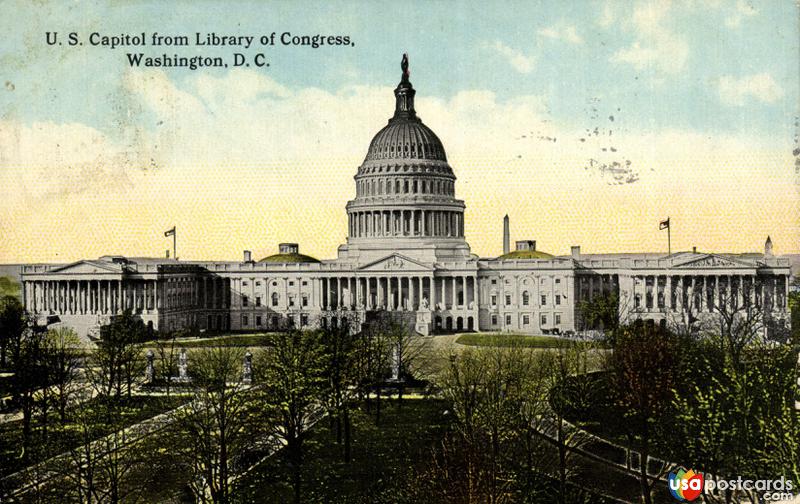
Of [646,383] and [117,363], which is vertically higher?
[646,383]

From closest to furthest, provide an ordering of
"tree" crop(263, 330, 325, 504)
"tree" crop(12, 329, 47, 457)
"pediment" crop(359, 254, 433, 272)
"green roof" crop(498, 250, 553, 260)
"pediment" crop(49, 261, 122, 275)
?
"tree" crop(263, 330, 325, 504)
"tree" crop(12, 329, 47, 457)
"pediment" crop(49, 261, 122, 275)
"pediment" crop(359, 254, 433, 272)
"green roof" crop(498, 250, 553, 260)

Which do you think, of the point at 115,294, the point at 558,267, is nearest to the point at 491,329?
the point at 558,267

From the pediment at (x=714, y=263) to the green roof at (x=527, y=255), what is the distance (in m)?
19.6

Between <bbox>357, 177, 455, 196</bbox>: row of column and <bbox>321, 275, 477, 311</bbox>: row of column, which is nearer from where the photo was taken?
<bbox>321, 275, 477, 311</bbox>: row of column

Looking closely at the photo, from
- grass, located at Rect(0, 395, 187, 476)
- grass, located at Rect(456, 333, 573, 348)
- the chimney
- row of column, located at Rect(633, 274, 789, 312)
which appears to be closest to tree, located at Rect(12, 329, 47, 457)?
grass, located at Rect(0, 395, 187, 476)

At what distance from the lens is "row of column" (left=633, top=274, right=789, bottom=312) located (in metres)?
84.9

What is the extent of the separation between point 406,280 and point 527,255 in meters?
17.0

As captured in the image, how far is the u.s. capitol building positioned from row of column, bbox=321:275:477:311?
17 centimetres

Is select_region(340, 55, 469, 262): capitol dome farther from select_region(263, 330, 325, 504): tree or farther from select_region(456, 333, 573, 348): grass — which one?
select_region(263, 330, 325, 504): tree

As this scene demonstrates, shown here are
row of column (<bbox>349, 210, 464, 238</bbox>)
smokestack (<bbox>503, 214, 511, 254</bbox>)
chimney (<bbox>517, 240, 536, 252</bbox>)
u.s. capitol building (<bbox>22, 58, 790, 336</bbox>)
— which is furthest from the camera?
smokestack (<bbox>503, 214, 511, 254</bbox>)

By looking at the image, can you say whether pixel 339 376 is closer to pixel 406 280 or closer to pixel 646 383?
pixel 646 383

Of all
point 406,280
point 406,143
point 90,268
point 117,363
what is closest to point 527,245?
point 406,280

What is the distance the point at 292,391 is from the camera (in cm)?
3441

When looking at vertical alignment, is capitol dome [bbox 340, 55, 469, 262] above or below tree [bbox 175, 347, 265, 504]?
above
